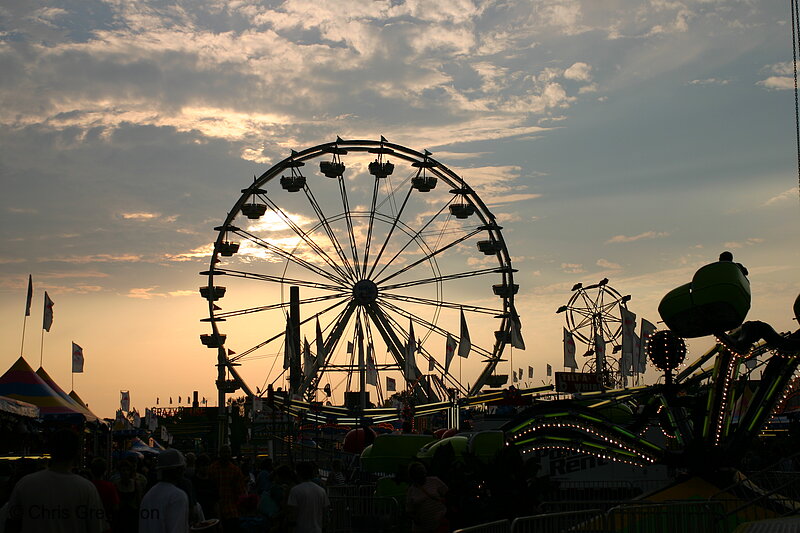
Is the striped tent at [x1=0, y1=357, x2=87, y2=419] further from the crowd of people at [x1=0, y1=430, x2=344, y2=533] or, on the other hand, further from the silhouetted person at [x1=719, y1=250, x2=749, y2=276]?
the silhouetted person at [x1=719, y1=250, x2=749, y2=276]

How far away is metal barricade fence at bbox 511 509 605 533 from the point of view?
7.95 meters

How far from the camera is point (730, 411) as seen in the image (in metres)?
14.3

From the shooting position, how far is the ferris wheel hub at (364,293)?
35.5 meters

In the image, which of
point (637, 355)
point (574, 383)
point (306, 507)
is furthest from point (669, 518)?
point (637, 355)

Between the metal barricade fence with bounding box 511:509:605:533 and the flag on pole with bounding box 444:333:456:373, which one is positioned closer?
the metal barricade fence with bounding box 511:509:605:533

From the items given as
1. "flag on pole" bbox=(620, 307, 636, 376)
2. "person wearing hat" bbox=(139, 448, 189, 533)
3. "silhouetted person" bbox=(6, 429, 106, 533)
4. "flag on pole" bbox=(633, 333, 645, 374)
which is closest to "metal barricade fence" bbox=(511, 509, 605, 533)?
"person wearing hat" bbox=(139, 448, 189, 533)

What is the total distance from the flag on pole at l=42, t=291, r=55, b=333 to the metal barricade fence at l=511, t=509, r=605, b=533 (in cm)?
2179

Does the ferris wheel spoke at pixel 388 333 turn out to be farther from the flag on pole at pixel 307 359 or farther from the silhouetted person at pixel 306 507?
the silhouetted person at pixel 306 507

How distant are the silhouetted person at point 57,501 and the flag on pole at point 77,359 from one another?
24538 millimetres

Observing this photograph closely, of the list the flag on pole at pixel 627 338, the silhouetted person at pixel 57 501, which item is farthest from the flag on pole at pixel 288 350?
the silhouetted person at pixel 57 501

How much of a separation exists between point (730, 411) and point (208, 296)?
25.2m

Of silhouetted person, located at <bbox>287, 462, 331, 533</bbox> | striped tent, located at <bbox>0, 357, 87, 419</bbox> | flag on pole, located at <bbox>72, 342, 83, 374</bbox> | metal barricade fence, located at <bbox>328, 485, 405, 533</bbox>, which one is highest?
flag on pole, located at <bbox>72, 342, 83, 374</bbox>

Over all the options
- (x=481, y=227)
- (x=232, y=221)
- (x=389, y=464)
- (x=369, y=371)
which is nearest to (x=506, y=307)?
(x=481, y=227)

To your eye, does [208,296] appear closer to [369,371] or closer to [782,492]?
[369,371]
